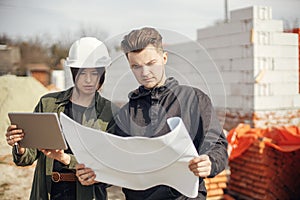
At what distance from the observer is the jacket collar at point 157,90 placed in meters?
1.24

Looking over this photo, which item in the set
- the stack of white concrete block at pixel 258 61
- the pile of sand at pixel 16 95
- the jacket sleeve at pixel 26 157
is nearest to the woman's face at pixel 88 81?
the jacket sleeve at pixel 26 157

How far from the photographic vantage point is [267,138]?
3461 millimetres

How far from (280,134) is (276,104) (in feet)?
3.35

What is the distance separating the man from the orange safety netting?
2.24m

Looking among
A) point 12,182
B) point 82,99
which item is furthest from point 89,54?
point 12,182

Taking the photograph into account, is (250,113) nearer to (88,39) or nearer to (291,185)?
(291,185)

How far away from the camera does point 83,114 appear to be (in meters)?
1.38

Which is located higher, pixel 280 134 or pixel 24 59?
pixel 24 59

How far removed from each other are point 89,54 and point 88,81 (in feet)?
0.30

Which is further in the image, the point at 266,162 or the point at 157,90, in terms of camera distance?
the point at 266,162

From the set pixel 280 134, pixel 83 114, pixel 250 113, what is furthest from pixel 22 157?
pixel 250 113

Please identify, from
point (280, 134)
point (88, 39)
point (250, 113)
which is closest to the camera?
point (88, 39)

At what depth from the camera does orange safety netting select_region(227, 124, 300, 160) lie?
3.32 m

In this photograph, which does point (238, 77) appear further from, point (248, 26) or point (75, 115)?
point (75, 115)
